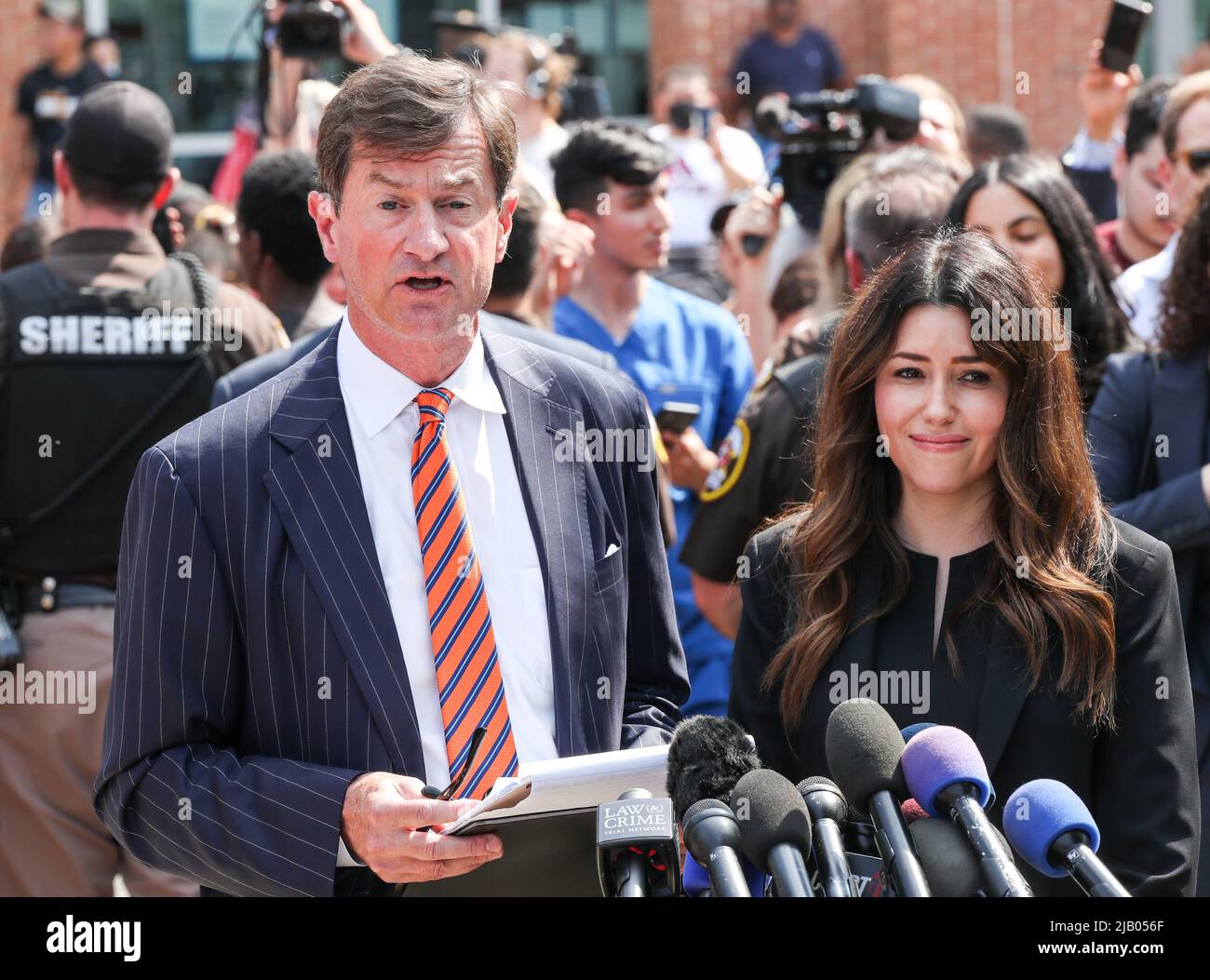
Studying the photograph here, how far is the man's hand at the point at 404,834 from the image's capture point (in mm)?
2148

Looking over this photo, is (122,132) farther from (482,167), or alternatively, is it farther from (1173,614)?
(1173,614)

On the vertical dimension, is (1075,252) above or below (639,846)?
above

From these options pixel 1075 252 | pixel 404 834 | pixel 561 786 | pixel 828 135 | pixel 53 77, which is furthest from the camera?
pixel 53 77

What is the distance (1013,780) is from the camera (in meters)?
2.66

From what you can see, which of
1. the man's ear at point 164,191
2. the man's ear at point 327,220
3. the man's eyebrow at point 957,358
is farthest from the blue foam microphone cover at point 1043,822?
the man's ear at point 164,191

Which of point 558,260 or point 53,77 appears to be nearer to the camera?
point 558,260

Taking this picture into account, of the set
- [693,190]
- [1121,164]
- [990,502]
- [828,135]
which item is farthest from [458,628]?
[693,190]

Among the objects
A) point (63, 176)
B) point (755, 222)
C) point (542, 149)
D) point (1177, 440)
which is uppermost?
point (542, 149)

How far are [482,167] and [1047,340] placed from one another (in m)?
1.04

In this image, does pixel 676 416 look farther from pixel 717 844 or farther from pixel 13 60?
pixel 13 60

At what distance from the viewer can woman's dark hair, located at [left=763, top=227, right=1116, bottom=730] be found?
270cm

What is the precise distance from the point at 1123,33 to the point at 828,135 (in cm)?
122

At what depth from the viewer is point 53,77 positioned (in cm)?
1036

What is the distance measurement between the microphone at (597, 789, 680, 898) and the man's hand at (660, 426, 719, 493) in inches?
107
